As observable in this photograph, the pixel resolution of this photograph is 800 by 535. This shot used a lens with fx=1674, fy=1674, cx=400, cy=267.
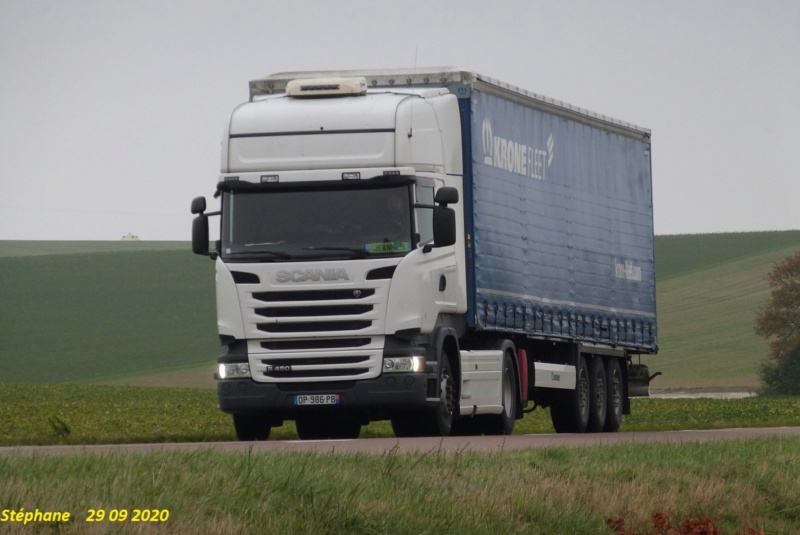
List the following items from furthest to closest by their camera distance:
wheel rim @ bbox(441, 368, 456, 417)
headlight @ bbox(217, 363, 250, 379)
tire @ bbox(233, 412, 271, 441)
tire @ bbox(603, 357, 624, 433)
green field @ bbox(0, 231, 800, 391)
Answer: green field @ bbox(0, 231, 800, 391)
tire @ bbox(603, 357, 624, 433)
tire @ bbox(233, 412, 271, 441)
wheel rim @ bbox(441, 368, 456, 417)
headlight @ bbox(217, 363, 250, 379)

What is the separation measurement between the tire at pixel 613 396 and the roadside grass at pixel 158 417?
1.45 meters

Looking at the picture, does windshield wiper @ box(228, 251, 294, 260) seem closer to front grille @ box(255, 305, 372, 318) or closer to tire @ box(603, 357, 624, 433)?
front grille @ box(255, 305, 372, 318)

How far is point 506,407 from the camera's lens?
2156 cm

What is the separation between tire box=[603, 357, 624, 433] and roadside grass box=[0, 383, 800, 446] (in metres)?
1.45

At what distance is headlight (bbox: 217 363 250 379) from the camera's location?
1892cm

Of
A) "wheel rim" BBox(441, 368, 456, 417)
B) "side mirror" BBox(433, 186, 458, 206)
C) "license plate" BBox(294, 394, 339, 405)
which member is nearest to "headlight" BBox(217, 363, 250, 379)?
"license plate" BBox(294, 394, 339, 405)

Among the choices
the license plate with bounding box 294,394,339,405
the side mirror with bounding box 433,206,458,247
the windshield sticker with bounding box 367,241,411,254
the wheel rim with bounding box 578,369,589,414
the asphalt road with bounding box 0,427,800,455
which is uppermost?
the side mirror with bounding box 433,206,458,247

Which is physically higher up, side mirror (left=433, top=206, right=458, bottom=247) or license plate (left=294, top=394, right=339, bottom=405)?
side mirror (left=433, top=206, right=458, bottom=247)

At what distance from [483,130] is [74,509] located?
1314cm

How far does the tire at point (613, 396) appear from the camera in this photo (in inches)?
1039

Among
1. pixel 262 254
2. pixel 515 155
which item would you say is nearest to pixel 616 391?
pixel 515 155

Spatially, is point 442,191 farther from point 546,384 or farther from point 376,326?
point 546,384

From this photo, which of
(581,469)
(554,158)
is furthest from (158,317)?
(581,469)

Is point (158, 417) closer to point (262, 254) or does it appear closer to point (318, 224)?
point (262, 254)
